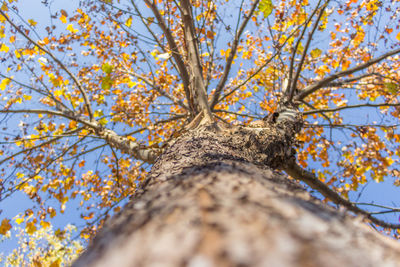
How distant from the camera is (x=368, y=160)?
539 centimetres

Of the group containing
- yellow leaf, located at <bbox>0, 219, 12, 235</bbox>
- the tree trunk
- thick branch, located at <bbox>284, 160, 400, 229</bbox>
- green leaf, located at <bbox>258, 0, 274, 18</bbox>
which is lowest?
thick branch, located at <bbox>284, 160, 400, 229</bbox>

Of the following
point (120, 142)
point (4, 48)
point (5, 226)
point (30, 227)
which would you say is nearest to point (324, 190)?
point (120, 142)

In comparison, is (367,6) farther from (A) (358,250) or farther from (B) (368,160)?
(A) (358,250)

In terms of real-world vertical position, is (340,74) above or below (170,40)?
below

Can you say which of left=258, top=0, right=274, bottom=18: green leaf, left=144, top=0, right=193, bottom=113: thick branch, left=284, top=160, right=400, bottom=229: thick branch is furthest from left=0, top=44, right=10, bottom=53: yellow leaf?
left=284, top=160, right=400, bottom=229: thick branch

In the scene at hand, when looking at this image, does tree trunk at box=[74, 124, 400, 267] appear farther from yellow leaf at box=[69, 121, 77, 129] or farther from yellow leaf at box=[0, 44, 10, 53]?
yellow leaf at box=[69, 121, 77, 129]

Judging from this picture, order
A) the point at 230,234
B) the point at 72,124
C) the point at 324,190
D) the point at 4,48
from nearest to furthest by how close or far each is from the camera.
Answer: the point at 230,234 → the point at 324,190 → the point at 4,48 → the point at 72,124

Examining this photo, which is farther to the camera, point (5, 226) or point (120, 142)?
point (5, 226)

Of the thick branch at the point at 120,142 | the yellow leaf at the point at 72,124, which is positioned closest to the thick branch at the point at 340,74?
the thick branch at the point at 120,142

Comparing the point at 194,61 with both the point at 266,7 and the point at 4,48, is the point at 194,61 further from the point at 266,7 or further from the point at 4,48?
the point at 4,48

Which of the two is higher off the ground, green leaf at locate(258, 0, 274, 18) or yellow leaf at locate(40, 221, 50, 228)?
green leaf at locate(258, 0, 274, 18)

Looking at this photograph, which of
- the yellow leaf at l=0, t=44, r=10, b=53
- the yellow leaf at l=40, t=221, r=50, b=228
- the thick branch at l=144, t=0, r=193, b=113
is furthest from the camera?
the yellow leaf at l=40, t=221, r=50, b=228

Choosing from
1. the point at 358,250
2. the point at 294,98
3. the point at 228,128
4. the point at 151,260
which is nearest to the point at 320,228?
the point at 358,250

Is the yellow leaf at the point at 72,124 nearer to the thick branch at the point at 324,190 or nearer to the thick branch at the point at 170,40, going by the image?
the thick branch at the point at 170,40
